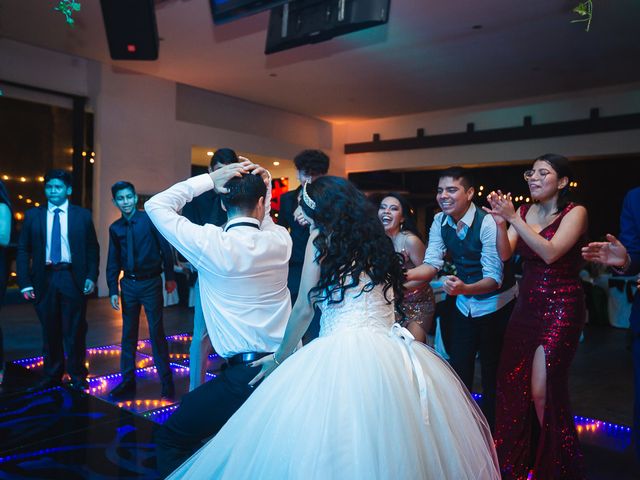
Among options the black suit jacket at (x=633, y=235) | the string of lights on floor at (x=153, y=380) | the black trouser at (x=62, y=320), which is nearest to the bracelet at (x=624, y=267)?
the black suit jacket at (x=633, y=235)

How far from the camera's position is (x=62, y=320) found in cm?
408

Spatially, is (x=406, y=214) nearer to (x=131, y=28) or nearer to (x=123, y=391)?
(x=123, y=391)

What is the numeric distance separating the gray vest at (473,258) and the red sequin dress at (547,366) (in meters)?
0.31

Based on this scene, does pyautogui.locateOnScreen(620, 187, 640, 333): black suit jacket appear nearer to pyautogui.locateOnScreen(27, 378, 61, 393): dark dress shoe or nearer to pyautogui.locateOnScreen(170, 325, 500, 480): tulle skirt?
pyautogui.locateOnScreen(170, 325, 500, 480): tulle skirt

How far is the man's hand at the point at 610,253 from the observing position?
2150 mm

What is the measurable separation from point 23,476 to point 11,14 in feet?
20.1

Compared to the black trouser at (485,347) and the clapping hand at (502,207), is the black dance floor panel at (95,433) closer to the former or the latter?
the black trouser at (485,347)

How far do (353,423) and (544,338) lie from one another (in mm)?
1457

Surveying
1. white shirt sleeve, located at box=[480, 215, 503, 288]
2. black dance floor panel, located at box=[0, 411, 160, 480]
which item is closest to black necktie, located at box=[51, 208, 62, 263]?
black dance floor panel, located at box=[0, 411, 160, 480]

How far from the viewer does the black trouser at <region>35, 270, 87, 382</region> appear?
400cm

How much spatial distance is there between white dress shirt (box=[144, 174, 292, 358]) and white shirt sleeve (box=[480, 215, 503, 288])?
137 centimetres

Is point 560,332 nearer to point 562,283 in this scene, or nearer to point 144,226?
point 562,283

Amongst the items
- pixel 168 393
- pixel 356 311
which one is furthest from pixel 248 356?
pixel 168 393

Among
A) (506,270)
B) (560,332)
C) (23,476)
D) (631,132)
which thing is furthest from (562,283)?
(631,132)
